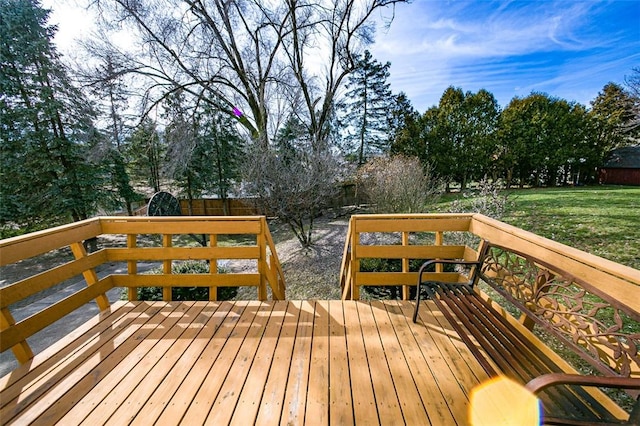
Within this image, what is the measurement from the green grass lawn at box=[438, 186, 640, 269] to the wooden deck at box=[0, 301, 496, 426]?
16.3 ft

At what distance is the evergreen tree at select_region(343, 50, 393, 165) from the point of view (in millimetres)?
18078

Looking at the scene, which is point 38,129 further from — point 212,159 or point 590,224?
point 590,224

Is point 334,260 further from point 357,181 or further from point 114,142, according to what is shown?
point 114,142

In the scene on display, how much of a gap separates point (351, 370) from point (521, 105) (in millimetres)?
21069

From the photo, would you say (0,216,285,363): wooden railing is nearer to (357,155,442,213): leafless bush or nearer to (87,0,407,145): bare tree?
(357,155,442,213): leafless bush

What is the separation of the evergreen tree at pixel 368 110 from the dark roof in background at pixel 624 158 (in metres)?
15.5

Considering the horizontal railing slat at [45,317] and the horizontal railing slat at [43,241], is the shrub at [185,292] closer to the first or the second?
the horizontal railing slat at [45,317]

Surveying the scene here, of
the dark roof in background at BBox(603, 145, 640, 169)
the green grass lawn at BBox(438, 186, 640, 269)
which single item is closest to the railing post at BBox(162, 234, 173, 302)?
the green grass lawn at BBox(438, 186, 640, 269)

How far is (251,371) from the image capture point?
166 cm

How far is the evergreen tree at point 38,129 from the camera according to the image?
8250 millimetres

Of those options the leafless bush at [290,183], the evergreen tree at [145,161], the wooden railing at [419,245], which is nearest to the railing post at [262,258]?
the wooden railing at [419,245]

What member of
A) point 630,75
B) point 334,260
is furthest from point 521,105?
point 334,260

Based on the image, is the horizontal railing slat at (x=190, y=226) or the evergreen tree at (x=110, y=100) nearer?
the horizontal railing slat at (x=190, y=226)

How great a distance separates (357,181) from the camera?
39.6 ft
